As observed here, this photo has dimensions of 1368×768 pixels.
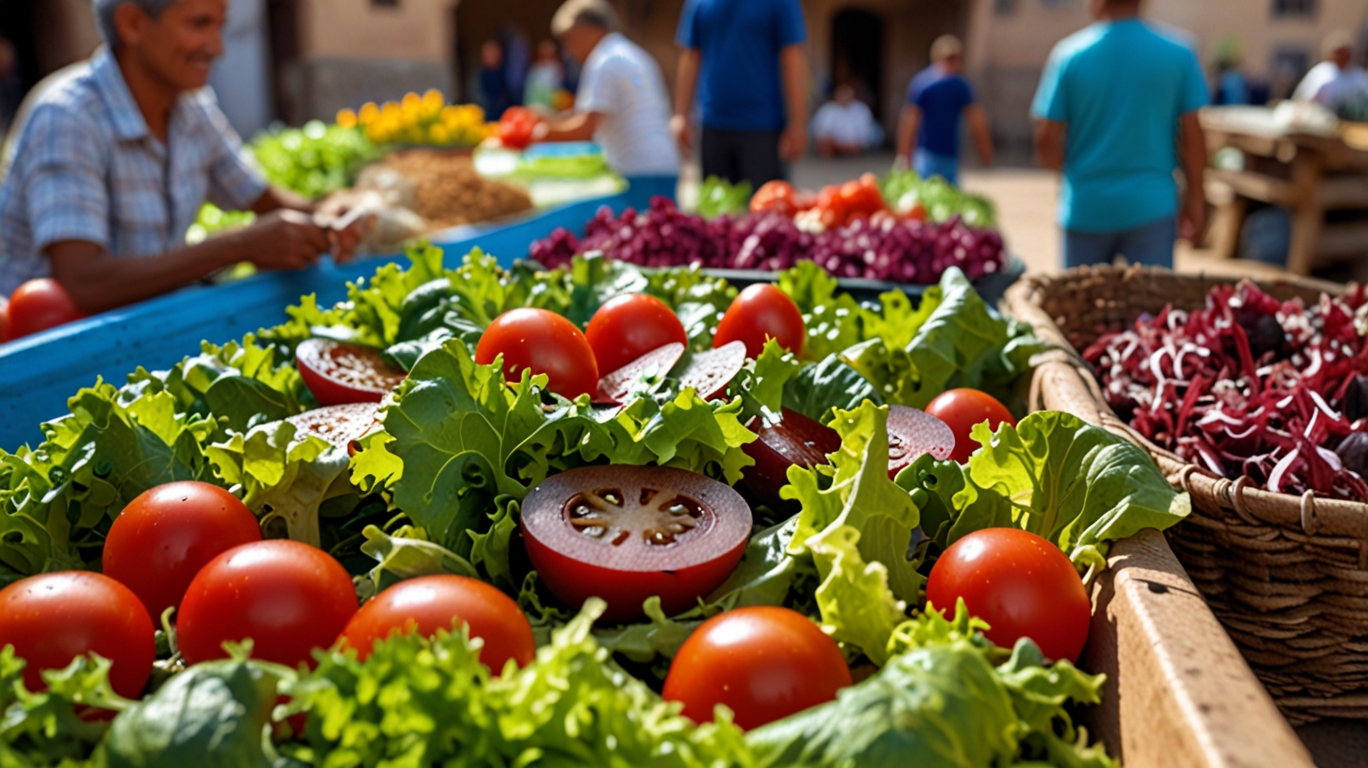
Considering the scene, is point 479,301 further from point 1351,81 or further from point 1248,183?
point 1351,81

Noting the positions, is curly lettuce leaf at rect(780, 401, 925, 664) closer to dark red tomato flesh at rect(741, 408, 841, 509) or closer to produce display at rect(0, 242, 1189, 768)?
produce display at rect(0, 242, 1189, 768)

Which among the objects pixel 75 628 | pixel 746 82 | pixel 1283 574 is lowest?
pixel 1283 574

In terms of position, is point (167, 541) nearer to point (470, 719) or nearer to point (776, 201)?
point (470, 719)

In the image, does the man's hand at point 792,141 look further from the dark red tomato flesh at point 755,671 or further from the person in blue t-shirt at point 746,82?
the dark red tomato flesh at point 755,671

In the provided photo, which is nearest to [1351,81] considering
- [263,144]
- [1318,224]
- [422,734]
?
[1318,224]

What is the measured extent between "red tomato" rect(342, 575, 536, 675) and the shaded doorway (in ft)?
101

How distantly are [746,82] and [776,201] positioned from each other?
1677mm

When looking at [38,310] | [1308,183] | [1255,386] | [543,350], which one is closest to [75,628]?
[543,350]

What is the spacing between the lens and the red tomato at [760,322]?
2.32 m

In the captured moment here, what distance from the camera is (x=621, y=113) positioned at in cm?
670

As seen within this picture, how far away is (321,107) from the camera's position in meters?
19.2

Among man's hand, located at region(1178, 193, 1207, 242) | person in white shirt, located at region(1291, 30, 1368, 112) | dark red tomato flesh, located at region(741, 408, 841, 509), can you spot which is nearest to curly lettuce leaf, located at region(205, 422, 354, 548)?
dark red tomato flesh, located at region(741, 408, 841, 509)

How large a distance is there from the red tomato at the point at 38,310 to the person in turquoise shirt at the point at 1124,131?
14.5ft

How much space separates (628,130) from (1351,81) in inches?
474
